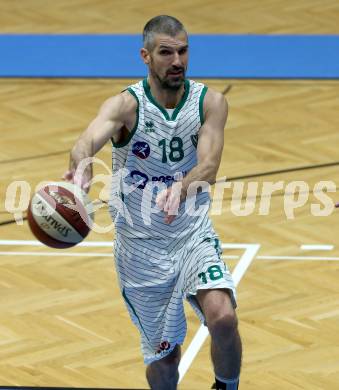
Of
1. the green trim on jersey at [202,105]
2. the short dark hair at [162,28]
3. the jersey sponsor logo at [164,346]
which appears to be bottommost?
the jersey sponsor logo at [164,346]

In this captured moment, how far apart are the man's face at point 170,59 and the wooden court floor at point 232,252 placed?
1982 millimetres

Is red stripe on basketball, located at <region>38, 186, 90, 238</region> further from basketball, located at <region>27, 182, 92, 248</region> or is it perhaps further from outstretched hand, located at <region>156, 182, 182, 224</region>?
outstretched hand, located at <region>156, 182, 182, 224</region>

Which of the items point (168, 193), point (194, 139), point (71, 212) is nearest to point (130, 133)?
point (194, 139)

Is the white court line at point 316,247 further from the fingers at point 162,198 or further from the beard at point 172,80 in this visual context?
the fingers at point 162,198

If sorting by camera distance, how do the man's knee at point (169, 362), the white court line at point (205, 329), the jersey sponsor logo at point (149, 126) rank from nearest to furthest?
the jersey sponsor logo at point (149, 126) < the man's knee at point (169, 362) < the white court line at point (205, 329)

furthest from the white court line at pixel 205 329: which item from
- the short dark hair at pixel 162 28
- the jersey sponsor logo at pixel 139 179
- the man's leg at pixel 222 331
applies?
the short dark hair at pixel 162 28

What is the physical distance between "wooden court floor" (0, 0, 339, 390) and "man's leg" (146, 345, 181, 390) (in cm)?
54

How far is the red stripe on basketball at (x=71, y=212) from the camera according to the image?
613 centimetres

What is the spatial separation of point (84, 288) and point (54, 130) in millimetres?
3267

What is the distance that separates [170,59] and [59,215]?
0.95 m

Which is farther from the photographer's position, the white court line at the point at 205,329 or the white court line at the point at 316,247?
the white court line at the point at 316,247

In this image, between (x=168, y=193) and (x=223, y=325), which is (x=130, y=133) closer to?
(x=168, y=193)

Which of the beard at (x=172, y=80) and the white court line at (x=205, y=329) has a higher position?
the beard at (x=172, y=80)

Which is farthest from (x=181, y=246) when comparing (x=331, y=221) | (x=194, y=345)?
(x=331, y=221)
